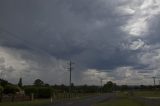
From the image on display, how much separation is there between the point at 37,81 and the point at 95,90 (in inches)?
2246

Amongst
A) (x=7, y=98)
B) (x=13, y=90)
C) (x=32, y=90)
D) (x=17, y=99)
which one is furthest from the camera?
(x=32, y=90)

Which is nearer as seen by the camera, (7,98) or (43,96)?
(7,98)

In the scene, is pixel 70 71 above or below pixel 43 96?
above

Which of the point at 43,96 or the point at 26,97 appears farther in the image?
the point at 43,96

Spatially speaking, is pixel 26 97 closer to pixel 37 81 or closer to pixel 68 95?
pixel 68 95

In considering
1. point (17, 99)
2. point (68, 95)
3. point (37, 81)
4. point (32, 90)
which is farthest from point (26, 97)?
point (37, 81)

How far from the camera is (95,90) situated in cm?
19225

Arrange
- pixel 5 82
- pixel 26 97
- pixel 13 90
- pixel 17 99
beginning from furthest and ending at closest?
pixel 5 82, pixel 13 90, pixel 26 97, pixel 17 99

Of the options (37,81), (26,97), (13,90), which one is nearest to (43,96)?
(13,90)

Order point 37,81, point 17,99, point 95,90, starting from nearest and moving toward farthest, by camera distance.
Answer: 1. point 17,99
2. point 37,81
3. point 95,90

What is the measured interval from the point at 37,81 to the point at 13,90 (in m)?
73.8

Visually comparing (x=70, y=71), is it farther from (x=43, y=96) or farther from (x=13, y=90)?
(x=13, y=90)

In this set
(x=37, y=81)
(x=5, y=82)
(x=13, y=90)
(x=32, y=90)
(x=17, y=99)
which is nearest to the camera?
(x=17, y=99)

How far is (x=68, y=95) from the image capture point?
8862 centimetres
